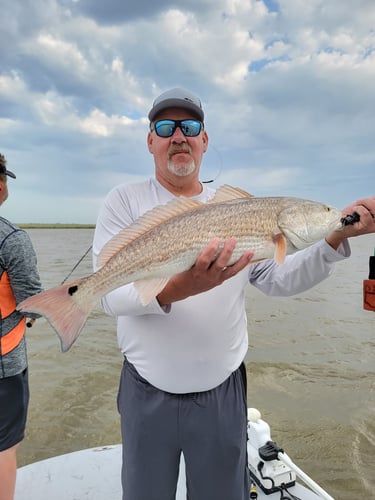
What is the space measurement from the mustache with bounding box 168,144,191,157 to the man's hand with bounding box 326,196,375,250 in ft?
3.76

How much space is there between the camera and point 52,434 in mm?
6125

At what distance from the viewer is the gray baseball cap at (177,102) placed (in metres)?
2.84

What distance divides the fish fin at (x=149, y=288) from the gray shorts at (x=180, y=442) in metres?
0.67

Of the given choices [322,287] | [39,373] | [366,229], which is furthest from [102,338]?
[322,287]

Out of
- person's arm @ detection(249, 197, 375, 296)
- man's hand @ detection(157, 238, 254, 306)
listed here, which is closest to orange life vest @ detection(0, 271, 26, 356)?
man's hand @ detection(157, 238, 254, 306)

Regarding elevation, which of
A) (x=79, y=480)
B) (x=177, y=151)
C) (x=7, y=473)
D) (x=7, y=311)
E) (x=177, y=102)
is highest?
(x=177, y=102)

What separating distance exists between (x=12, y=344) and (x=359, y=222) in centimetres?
274

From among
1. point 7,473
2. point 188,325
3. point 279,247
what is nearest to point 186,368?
point 188,325

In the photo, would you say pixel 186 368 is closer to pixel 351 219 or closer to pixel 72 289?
pixel 72 289

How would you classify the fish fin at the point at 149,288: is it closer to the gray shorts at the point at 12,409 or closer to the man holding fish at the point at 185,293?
the man holding fish at the point at 185,293

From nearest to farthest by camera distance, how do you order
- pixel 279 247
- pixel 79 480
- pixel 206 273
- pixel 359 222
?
pixel 206 273 < pixel 359 222 < pixel 279 247 < pixel 79 480

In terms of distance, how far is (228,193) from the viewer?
2.59 meters

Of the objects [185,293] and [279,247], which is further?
[279,247]

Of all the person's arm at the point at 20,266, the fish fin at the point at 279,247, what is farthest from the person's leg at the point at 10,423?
the fish fin at the point at 279,247
